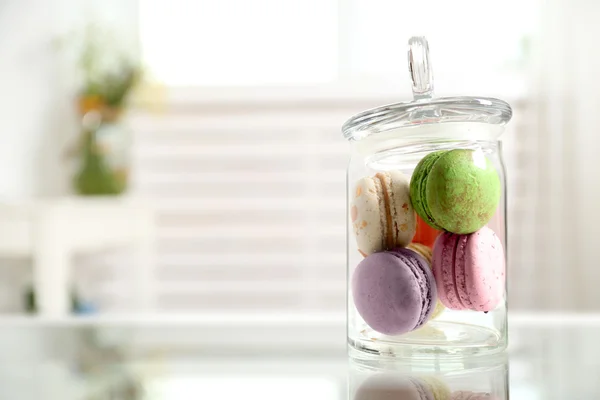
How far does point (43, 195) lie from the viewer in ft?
7.38

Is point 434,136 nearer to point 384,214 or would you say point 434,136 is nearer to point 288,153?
point 384,214

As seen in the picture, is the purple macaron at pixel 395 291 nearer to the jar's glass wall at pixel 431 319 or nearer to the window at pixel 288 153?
the jar's glass wall at pixel 431 319

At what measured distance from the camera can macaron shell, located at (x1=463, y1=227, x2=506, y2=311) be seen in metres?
0.36

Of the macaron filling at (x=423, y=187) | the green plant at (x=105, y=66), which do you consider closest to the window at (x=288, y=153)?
the green plant at (x=105, y=66)

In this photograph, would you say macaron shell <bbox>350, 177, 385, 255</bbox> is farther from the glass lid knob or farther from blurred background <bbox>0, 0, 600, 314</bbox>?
blurred background <bbox>0, 0, 600, 314</bbox>

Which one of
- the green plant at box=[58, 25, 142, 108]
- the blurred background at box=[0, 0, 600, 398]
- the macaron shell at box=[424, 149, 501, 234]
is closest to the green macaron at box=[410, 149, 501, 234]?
the macaron shell at box=[424, 149, 501, 234]

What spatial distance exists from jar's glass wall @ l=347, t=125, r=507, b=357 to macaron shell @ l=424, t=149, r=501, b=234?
0.02m

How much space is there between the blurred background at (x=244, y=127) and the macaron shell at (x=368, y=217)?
164 cm

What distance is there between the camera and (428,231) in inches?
16.3

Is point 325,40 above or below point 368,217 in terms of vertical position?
above

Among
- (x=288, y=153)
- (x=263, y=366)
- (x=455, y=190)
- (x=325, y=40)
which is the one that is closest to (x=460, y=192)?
(x=455, y=190)

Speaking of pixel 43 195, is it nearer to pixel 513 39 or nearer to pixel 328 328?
pixel 513 39

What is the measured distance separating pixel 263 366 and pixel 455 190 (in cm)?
15

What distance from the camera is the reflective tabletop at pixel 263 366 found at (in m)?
0.32
